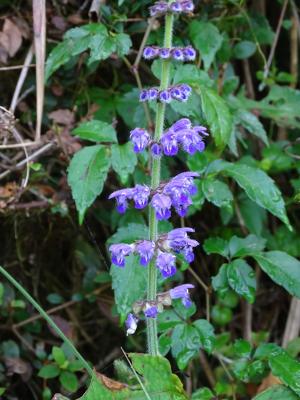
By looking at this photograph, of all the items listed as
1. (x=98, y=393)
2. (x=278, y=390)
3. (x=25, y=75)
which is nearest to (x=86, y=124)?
(x=25, y=75)

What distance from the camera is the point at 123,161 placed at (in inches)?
85.7

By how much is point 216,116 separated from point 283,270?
57 cm

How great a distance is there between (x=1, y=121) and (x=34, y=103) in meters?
0.46

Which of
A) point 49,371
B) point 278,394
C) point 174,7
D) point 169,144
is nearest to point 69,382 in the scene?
point 49,371

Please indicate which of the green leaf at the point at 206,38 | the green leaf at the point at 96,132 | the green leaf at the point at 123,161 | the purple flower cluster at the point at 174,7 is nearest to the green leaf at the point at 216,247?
the green leaf at the point at 123,161

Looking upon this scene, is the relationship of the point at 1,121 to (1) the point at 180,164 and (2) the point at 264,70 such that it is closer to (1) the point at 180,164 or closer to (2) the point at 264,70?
(1) the point at 180,164

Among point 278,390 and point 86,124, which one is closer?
point 278,390

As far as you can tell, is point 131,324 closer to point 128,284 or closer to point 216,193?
point 128,284

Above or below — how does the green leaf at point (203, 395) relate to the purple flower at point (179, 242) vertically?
below

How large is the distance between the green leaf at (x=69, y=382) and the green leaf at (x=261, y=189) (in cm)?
98

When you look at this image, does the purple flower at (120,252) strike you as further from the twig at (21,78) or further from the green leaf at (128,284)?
the twig at (21,78)

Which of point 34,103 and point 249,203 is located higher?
point 34,103

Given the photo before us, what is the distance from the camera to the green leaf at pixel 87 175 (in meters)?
2.09

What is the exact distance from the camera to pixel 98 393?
1.77 metres
